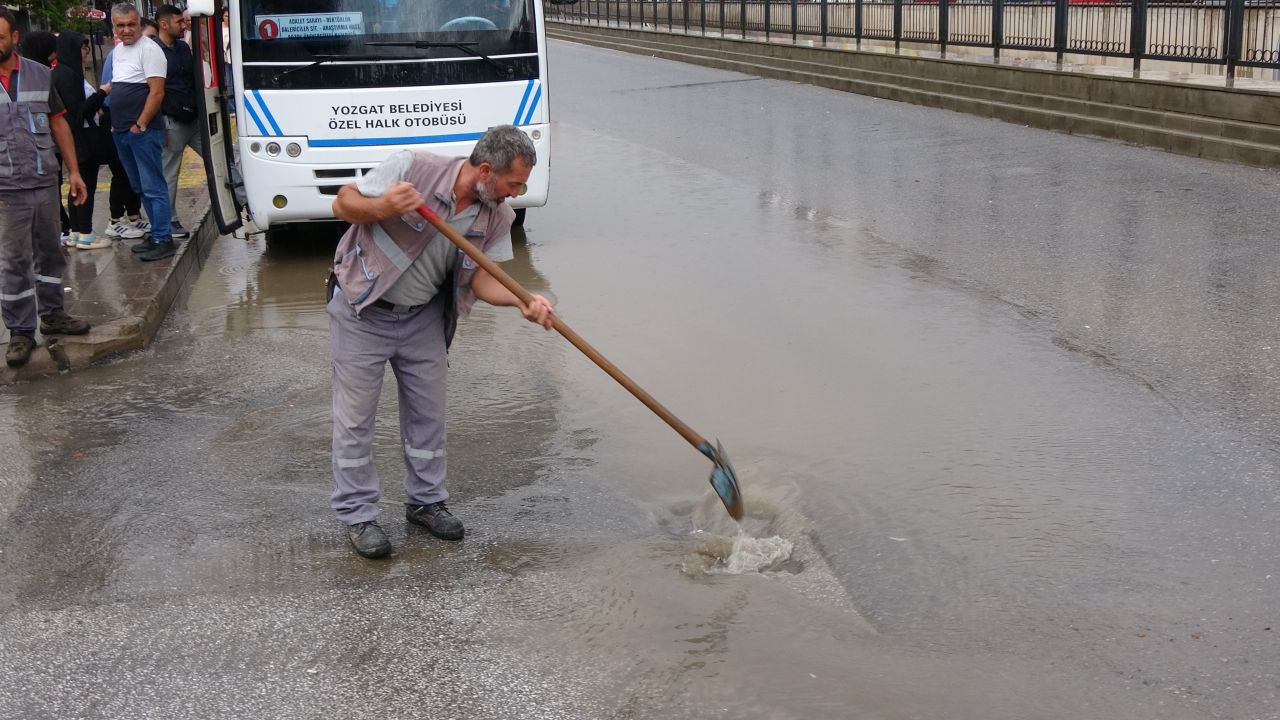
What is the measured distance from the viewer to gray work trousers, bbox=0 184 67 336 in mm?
6652

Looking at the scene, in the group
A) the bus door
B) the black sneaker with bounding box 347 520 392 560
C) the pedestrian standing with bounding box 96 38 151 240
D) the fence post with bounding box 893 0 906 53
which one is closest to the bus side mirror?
the bus door

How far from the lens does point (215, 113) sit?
9.34 metres

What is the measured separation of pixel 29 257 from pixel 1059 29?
43.7 ft

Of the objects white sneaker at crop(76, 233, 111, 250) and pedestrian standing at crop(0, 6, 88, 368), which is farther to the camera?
white sneaker at crop(76, 233, 111, 250)

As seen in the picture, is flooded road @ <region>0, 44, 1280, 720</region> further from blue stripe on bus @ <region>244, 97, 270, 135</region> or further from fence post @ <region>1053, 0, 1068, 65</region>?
fence post @ <region>1053, 0, 1068, 65</region>

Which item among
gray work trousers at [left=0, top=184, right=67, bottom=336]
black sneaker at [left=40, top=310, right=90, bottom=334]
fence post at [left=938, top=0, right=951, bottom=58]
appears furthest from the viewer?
fence post at [left=938, top=0, right=951, bottom=58]

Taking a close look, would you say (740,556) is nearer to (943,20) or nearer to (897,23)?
(943,20)

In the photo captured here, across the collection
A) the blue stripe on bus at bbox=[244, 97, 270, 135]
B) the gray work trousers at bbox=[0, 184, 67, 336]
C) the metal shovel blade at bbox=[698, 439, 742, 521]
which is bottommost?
the metal shovel blade at bbox=[698, 439, 742, 521]

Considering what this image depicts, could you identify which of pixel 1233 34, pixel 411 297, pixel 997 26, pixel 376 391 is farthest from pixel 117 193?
pixel 997 26

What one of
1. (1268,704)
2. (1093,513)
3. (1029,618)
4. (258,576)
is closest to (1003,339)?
(1093,513)

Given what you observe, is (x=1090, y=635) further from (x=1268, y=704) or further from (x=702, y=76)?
(x=702, y=76)

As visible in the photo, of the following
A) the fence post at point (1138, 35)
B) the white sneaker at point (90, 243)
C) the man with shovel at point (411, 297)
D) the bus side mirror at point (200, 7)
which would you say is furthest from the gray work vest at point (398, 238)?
the fence post at point (1138, 35)

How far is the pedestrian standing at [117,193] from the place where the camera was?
31.5ft

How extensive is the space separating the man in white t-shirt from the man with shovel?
196 inches
